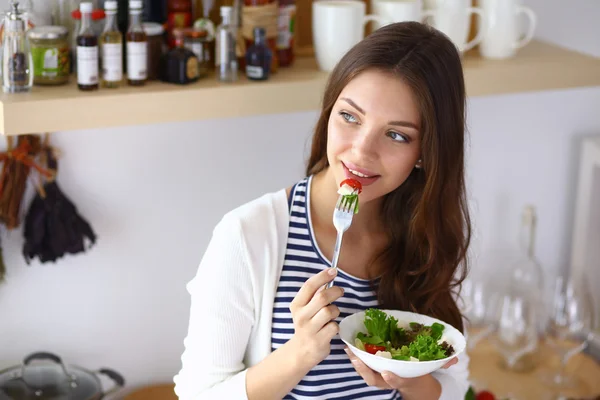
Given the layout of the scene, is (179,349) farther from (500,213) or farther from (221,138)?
(500,213)

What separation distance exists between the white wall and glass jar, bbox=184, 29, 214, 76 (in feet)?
0.79

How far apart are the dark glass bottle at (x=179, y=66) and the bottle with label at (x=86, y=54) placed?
0.14 m

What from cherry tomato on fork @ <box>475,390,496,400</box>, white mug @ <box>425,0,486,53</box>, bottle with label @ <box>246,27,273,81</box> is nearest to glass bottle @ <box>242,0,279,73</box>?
bottle with label @ <box>246,27,273,81</box>

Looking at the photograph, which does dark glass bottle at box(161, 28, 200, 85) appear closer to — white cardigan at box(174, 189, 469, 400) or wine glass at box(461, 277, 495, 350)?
white cardigan at box(174, 189, 469, 400)

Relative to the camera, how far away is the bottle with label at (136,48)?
150 centimetres

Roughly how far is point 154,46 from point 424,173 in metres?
0.58

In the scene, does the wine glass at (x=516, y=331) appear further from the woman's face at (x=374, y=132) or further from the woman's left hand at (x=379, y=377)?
the woman's face at (x=374, y=132)

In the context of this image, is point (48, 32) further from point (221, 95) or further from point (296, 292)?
point (296, 292)

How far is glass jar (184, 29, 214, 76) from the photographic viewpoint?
5.22ft

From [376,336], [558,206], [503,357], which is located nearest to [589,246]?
[558,206]

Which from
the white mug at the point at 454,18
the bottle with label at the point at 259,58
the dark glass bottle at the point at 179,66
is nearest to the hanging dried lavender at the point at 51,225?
the dark glass bottle at the point at 179,66

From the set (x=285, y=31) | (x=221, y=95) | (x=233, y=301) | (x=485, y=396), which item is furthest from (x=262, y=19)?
(x=485, y=396)

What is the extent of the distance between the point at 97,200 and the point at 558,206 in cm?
126

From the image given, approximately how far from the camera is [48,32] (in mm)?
1456
